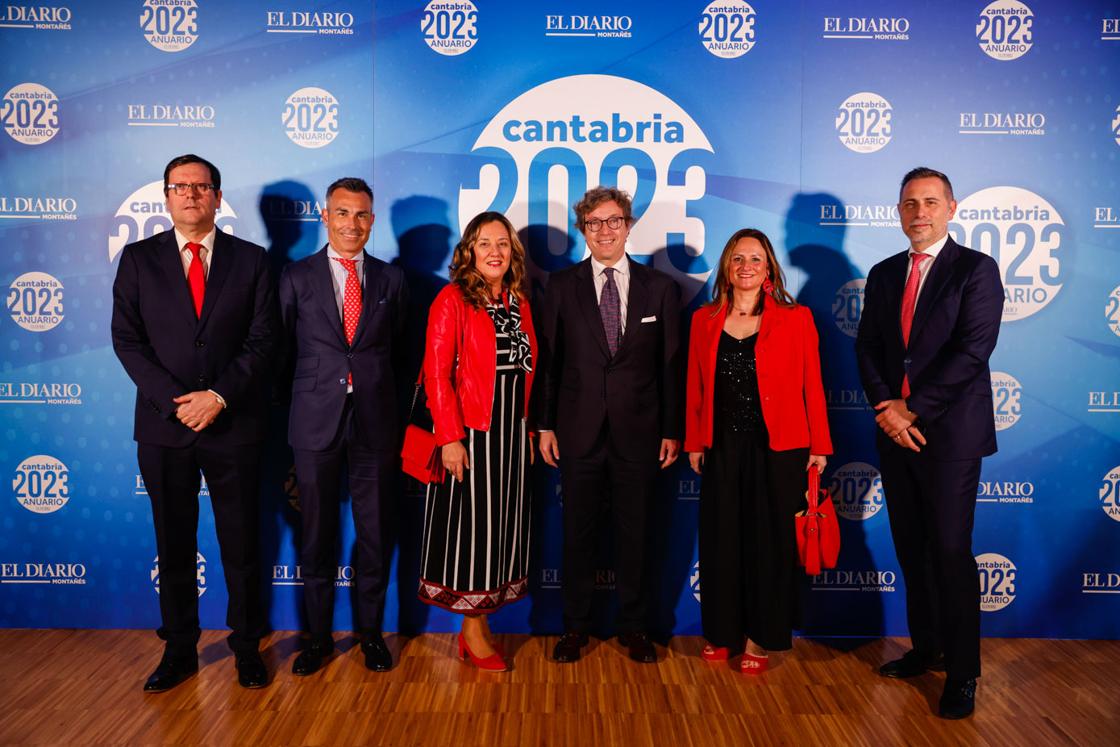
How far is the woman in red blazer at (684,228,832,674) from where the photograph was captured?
3227 mm

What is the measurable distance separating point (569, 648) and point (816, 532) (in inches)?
49.4

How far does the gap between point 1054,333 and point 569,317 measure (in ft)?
8.23

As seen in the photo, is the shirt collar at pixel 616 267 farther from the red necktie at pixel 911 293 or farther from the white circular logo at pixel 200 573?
the white circular logo at pixel 200 573

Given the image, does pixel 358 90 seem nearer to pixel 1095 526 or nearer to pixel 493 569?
pixel 493 569

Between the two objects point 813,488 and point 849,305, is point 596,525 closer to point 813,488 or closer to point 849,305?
point 813,488

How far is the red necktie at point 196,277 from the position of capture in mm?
3191

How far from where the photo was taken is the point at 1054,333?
3826mm

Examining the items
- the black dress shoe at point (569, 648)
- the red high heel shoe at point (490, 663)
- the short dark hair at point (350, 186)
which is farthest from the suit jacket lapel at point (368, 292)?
the black dress shoe at point (569, 648)

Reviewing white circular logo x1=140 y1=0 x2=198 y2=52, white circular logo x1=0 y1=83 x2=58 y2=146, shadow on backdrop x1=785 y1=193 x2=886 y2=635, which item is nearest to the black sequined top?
shadow on backdrop x1=785 y1=193 x2=886 y2=635

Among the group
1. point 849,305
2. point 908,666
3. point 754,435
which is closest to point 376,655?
point 754,435

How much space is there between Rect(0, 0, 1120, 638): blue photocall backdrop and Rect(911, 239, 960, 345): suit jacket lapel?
2.16 feet

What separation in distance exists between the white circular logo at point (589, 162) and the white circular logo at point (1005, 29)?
4.85 feet

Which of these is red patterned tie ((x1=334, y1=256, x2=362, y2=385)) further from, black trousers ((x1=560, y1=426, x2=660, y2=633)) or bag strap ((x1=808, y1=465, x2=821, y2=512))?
bag strap ((x1=808, y1=465, x2=821, y2=512))

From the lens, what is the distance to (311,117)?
3779 millimetres
